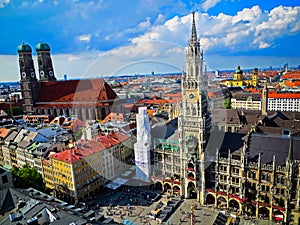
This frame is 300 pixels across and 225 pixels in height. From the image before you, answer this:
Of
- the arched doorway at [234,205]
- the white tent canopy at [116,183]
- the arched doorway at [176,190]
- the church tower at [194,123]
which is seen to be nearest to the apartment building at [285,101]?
the church tower at [194,123]

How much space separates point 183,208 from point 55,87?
96.7 metres

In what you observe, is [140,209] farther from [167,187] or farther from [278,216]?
[278,216]

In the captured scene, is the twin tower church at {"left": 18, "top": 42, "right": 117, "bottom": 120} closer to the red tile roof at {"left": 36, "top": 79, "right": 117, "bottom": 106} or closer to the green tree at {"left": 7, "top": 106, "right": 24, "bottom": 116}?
the red tile roof at {"left": 36, "top": 79, "right": 117, "bottom": 106}

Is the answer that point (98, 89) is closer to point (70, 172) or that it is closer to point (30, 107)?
point (30, 107)

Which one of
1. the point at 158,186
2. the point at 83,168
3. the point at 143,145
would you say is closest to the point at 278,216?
the point at 158,186

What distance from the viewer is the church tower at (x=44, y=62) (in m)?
137

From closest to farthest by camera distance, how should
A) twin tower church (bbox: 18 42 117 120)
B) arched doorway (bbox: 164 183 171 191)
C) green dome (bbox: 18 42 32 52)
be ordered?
arched doorway (bbox: 164 183 171 191)
twin tower church (bbox: 18 42 117 120)
green dome (bbox: 18 42 32 52)

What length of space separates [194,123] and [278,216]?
76.9 ft

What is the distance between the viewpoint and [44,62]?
140 metres

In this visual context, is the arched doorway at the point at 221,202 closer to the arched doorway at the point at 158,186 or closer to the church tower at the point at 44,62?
the arched doorway at the point at 158,186

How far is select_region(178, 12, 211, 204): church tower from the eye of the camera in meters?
52.3

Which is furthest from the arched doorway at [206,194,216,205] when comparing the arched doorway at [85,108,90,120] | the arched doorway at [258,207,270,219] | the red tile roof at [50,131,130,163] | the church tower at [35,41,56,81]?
the church tower at [35,41,56,81]

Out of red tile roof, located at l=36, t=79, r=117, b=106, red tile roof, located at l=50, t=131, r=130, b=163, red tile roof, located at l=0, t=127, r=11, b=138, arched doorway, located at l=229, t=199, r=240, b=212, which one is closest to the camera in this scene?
arched doorway, located at l=229, t=199, r=240, b=212

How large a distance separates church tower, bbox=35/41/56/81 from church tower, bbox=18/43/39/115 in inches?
447
